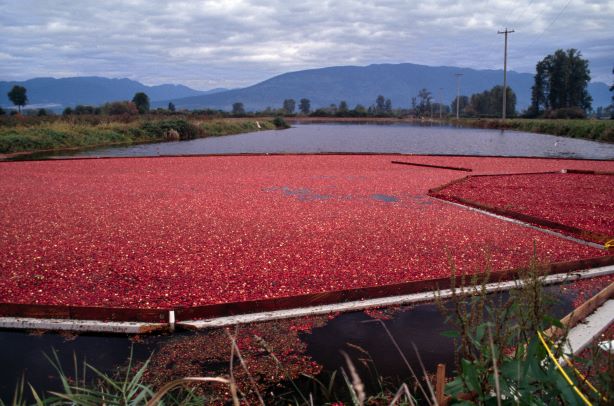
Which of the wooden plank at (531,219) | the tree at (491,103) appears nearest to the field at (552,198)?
the wooden plank at (531,219)

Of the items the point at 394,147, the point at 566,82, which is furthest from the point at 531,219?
the point at 566,82

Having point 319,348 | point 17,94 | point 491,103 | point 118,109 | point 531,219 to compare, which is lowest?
point 319,348

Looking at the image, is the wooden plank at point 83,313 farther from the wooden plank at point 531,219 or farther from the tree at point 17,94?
the tree at point 17,94

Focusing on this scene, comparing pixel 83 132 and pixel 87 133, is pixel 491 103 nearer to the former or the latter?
pixel 87 133

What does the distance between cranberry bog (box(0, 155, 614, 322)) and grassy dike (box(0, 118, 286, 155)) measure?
11500 millimetres

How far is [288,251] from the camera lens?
17.2ft

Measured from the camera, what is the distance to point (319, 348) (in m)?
3.30

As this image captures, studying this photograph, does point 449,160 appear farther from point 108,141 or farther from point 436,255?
point 108,141

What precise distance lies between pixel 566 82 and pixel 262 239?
79.1 meters

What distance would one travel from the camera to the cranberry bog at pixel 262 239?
4.07m

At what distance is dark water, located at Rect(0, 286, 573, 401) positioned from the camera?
9.85 feet

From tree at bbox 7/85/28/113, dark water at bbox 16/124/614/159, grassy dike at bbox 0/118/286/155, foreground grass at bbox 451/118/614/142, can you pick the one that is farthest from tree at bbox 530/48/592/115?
tree at bbox 7/85/28/113

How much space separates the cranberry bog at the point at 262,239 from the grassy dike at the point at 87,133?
11500mm

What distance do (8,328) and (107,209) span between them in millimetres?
4103
